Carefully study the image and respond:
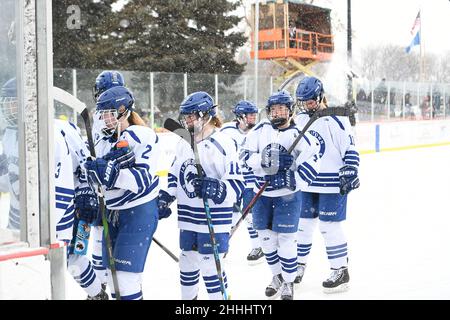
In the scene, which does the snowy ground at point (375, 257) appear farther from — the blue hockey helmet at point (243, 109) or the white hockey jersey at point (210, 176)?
the blue hockey helmet at point (243, 109)

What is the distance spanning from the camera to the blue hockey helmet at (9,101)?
208cm

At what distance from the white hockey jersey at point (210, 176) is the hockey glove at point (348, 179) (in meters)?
1.16

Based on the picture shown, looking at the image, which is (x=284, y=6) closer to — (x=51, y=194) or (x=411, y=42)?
(x=411, y=42)

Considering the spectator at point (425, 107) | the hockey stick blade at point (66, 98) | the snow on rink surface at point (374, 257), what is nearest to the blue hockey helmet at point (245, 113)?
the snow on rink surface at point (374, 257)

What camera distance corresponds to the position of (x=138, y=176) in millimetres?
2965

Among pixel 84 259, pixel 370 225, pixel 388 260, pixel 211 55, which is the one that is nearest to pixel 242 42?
pixel 211 55

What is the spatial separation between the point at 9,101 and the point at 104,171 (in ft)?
2.77

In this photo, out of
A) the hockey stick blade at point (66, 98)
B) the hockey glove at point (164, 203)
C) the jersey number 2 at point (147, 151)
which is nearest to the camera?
the hockey stick blade at point (66, 98)

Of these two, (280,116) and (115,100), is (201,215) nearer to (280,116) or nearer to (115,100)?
(115,100)

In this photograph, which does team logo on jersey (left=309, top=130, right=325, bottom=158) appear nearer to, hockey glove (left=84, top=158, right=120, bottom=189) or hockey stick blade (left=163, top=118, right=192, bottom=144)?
hockey stick blade (left=163, top=118, right=192, bottom=144)

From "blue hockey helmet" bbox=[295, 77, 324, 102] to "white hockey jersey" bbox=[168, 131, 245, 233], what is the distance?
3.88 ft

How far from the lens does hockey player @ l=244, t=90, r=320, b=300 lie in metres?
4.00

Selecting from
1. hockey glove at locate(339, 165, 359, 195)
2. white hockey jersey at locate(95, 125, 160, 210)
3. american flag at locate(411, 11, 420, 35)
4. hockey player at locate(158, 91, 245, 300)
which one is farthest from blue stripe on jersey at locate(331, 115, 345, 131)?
american flag at locate(411, 11, 420, 35)

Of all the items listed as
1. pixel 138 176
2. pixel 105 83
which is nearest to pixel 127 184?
pixel 138 176
